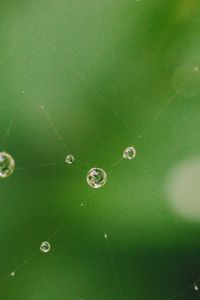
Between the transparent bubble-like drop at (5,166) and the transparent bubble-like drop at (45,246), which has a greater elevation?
the transparent bubble-like drop at (5,166)

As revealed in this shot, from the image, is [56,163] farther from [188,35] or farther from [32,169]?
[188,35]

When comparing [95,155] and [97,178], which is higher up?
[95,155]

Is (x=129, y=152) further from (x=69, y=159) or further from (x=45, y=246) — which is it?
(x=45, y=246)

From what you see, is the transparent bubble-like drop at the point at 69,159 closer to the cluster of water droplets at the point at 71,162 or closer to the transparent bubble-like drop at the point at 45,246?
the cluster of water droplets at the point at 71,162

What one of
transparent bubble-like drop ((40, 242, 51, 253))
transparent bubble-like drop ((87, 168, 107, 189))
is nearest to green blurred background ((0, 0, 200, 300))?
transparent bubble-like drop ((40, 242, 51, 253))

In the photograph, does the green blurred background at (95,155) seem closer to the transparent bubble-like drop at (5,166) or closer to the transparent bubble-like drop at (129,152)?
the transparent bubble-like drop at (129,152)

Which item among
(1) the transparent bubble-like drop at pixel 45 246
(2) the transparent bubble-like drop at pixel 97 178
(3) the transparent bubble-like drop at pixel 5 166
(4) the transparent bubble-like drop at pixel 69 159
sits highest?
(4) the transparent bubble-like drop at pixel 69 159

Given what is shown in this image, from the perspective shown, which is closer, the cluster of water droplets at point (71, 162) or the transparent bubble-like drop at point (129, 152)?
the cluster of water droplets at point (71, 162)

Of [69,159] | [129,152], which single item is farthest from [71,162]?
[129,152]

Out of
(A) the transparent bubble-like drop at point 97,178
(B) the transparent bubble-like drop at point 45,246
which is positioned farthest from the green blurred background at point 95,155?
(A) the transparent bubble-like drop at point 97,178

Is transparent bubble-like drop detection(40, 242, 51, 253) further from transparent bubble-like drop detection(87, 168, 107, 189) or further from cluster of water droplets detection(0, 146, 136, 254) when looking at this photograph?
transparent bubble-like drop detection(87, 168, 107, 189)
